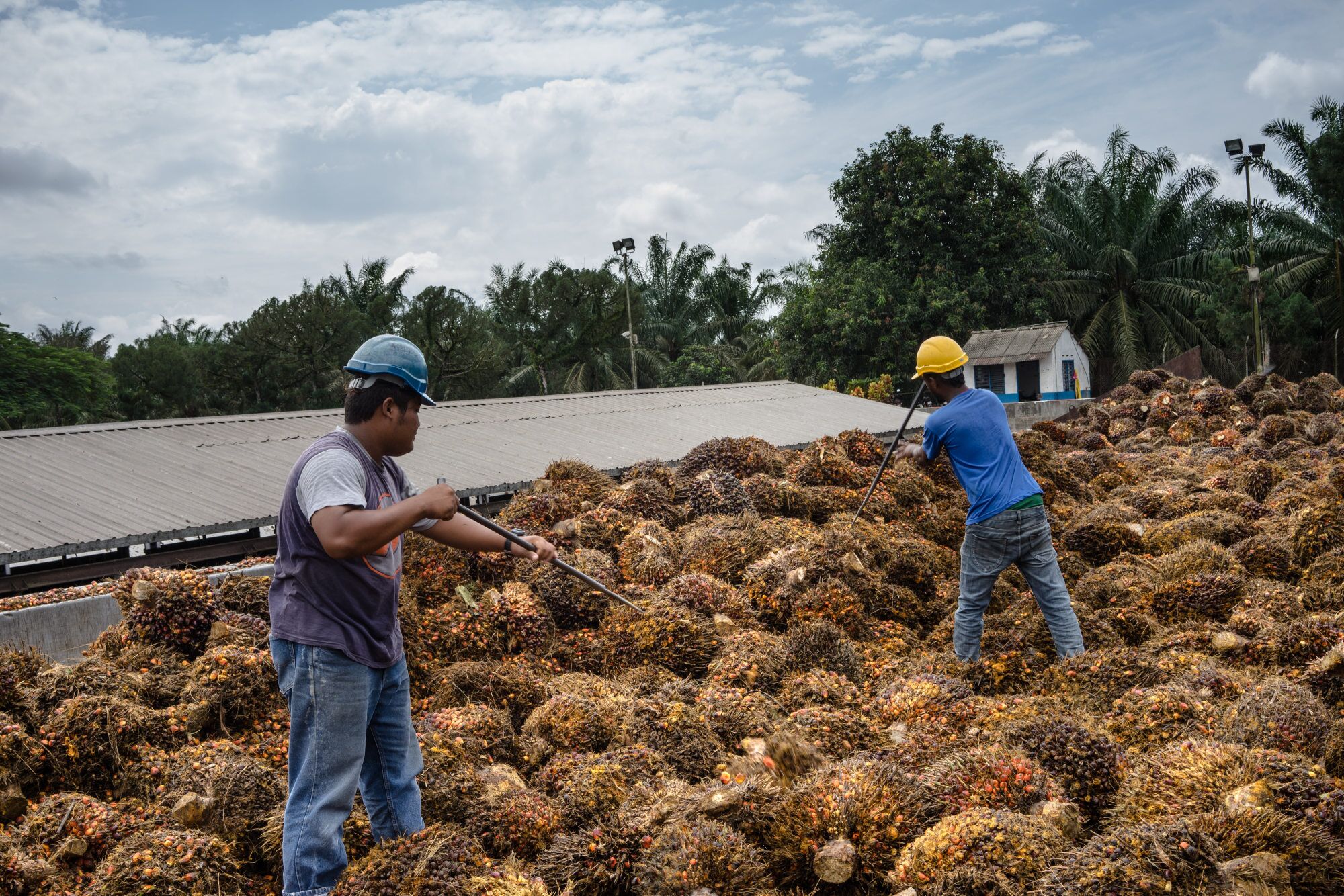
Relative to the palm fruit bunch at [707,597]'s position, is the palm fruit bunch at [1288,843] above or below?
below

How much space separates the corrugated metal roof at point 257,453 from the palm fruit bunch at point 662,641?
527cm

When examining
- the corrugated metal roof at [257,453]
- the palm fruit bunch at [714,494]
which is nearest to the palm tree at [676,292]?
the corrugated metal roof at [257,453]

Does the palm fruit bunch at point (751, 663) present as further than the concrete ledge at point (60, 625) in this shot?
No

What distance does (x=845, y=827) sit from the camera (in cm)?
359

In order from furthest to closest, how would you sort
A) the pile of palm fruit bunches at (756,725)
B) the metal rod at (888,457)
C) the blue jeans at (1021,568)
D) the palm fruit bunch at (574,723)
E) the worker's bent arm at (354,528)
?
the metal rod at (888,457) < the blue jeans at (1021,568) < the palm fruit bunch at (574,723) < the pile of palm fruit bunches at (756,725) < the worker's bent arm at (354,528)

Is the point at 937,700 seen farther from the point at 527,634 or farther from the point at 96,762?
the point at 96,762

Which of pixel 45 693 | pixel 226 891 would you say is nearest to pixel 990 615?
pixel 226 891

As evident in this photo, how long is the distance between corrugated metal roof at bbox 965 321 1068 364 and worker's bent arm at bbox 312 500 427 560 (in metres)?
31.0

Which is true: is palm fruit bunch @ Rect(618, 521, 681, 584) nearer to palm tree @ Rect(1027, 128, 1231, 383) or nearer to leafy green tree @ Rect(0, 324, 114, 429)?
leafy green tree @ Rect(0, 324, 114, 429)

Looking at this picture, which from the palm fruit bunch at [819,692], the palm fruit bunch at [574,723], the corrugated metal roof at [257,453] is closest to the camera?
the palm fruit bunch at [574,723]

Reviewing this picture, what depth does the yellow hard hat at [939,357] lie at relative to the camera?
589 cm

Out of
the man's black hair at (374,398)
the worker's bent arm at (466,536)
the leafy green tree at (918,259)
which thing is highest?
the leafy green tree at (918,259)

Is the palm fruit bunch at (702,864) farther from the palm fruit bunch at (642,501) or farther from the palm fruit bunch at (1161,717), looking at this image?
the palm fruit bunch at (642,501)

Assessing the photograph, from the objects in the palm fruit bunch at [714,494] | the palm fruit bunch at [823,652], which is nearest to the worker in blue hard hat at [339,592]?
the palm fruit bunch at [823,652]
